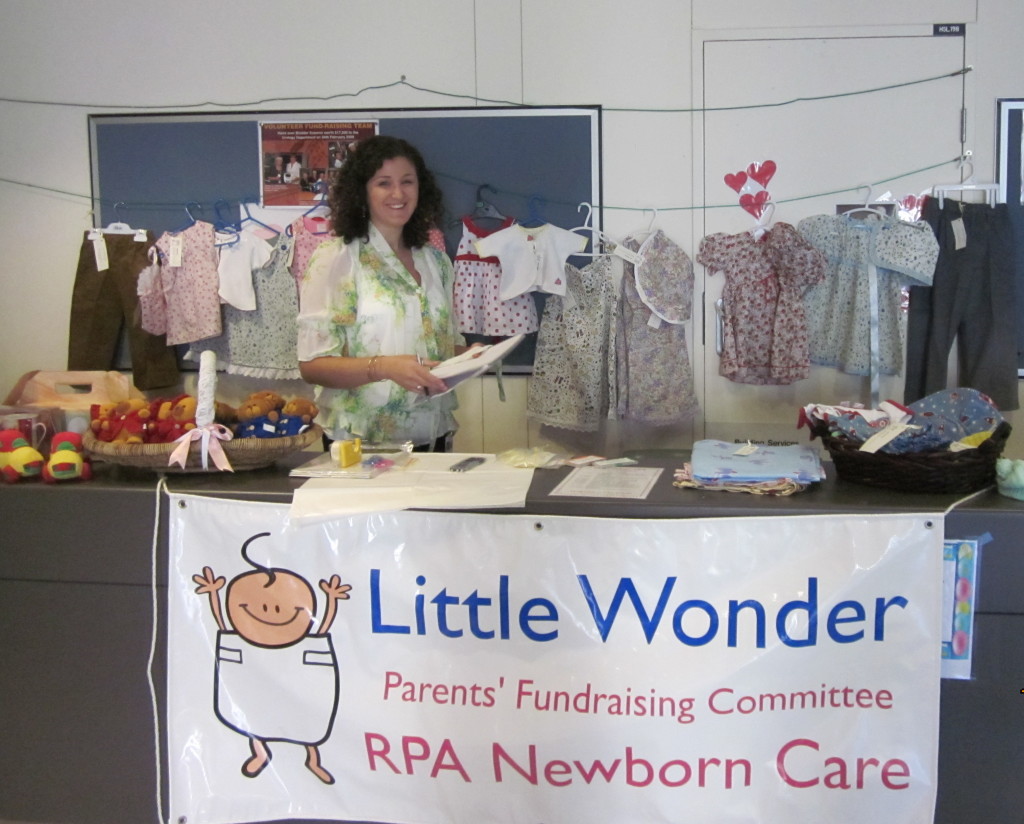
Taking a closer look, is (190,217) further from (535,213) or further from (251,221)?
(535,213)

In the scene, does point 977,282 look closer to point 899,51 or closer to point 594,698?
point 899,51

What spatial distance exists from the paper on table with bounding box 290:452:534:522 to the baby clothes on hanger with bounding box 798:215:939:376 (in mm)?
1940

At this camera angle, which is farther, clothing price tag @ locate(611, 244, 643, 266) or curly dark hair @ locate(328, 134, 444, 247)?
clothing price tag @ locate(611, 244, 643, 266)

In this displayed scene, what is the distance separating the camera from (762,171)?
3162 mm

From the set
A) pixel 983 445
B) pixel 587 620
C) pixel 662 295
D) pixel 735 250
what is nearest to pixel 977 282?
pixel 735 250

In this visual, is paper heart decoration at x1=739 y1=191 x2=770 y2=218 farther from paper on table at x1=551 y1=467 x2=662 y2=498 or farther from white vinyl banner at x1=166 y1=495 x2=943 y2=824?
white vinyl banner at x1=166 y1=495 x2=943 y2=824

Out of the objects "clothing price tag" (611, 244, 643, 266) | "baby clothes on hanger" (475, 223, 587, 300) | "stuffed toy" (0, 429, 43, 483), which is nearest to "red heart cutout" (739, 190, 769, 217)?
"clothing price tag" (611, 244, 643, 266)

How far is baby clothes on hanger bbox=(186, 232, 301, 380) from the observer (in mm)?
3305

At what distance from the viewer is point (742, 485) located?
5.09 feet

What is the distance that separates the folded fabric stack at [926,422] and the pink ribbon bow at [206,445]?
3.64 feet

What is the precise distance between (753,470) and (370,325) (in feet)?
3.45

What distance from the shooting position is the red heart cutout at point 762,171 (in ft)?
10.4

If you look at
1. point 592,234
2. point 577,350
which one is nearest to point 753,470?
point 577,350

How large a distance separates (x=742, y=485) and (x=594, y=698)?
1.45ft
